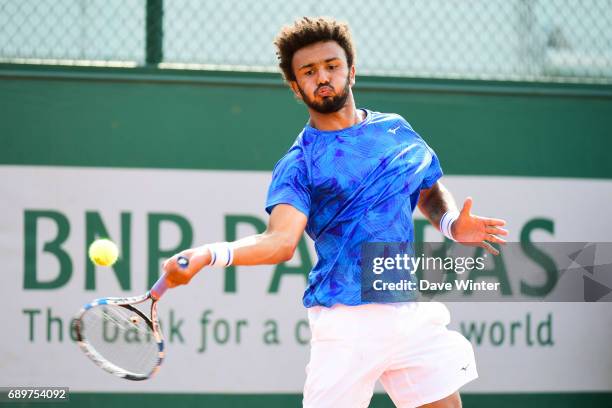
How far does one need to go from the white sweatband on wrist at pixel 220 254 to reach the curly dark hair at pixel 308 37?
820mm

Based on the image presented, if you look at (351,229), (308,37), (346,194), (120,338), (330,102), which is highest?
(308,37)

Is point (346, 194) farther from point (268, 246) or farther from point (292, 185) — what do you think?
point (268, 246)

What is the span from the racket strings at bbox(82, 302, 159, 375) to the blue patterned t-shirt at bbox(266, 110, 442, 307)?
97cm

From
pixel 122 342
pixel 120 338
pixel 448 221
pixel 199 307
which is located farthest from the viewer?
pixel 199 307

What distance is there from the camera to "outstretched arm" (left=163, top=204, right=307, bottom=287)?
10.4 feet

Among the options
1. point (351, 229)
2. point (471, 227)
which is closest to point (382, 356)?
point (351, 229)

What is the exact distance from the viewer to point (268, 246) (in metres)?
3.38

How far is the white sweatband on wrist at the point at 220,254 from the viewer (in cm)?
324

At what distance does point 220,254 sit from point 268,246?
189 millimetres

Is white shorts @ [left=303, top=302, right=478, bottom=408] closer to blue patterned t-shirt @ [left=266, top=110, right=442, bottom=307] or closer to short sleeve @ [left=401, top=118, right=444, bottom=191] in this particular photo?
blue patterned t-shirt @ [left=266, top=110, right=442, bottom=307]

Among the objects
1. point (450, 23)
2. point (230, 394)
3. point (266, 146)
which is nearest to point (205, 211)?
point (266, 146)

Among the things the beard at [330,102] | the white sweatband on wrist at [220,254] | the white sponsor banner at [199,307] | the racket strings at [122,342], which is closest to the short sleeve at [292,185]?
the beard at [330,102]

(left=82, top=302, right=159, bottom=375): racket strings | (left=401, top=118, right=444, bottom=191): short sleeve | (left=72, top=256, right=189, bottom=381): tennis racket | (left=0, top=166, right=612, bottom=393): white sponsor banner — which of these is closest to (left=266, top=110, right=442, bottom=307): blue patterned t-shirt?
(left=401, top=118, right=444, bottom=191): short sleeve

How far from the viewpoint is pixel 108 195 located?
516 cm
